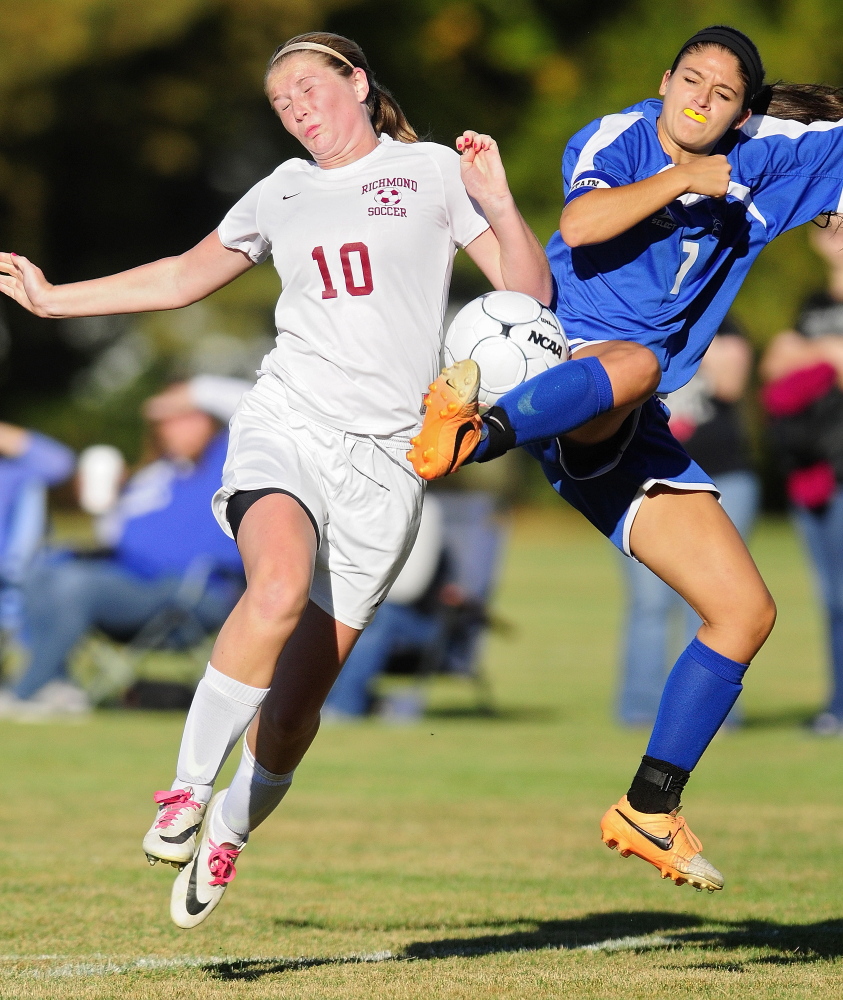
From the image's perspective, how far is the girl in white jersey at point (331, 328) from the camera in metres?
4.39

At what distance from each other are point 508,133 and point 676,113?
36.0 meters

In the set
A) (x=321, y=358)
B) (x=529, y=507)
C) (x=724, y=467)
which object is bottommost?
(x=529, y=507)

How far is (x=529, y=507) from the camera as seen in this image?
1511 inches

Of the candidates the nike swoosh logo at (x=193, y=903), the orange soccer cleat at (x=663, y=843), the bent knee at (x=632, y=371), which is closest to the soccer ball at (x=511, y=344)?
the bent knee at (x=632, y=371)

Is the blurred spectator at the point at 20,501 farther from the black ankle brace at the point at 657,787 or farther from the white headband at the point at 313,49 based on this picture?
the black ankle brace at the point at 657,787

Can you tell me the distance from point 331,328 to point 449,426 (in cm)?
58

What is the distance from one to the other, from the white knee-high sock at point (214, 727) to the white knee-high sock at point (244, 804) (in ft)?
1.32

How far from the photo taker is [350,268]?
4391 millimetres

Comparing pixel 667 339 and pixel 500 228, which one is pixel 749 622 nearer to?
pixel 667 339

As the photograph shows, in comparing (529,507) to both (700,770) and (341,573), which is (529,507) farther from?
(341,573)

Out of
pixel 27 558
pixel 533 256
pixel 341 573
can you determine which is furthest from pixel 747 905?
pixel 27 558

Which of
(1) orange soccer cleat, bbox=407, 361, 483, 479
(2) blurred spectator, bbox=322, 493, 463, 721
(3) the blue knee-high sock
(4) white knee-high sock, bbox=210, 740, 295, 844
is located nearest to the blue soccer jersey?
(1) orange soccer cleat, bbox=407, 361, 483, 479

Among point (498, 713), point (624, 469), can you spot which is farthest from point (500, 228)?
point (498, 713)

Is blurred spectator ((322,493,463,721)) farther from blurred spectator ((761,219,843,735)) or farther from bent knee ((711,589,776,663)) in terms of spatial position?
bent knee ((711,589,776,663))
